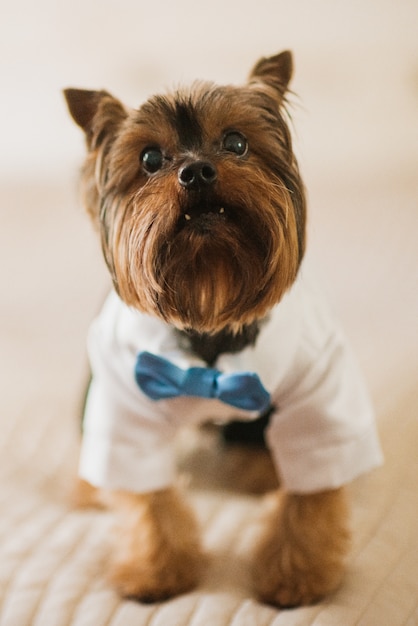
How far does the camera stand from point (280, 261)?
105cm

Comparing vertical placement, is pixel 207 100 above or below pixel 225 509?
above

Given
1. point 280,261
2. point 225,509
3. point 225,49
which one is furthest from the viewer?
point 225,49

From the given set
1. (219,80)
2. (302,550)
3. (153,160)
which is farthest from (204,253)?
(219,80)

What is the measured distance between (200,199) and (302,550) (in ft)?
2.10

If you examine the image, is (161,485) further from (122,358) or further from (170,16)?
(170,16)

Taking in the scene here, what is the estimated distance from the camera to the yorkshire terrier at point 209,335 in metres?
1.02

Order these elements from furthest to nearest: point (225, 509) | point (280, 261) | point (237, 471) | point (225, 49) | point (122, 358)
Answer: point (225, 49) < point (237, 471) < point (225, 509) < point (122, 358) < point (280, 261)

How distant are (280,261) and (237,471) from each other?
619 millimetres

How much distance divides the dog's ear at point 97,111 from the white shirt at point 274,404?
293 mm

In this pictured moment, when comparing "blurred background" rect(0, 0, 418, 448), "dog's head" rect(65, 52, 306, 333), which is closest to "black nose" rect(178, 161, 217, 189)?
"dog's head" rect(65, 52, 306, 333)

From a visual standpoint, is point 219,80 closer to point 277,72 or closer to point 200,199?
point 277,72

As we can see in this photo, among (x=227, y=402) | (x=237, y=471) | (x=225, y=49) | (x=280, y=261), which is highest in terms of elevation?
(x=225, y=49)

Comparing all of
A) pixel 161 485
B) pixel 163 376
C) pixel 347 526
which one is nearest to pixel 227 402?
pixel 163 376

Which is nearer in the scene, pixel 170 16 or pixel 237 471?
pixel 237 471
